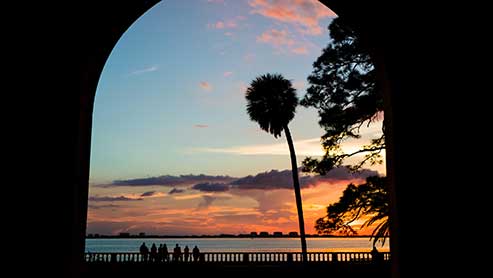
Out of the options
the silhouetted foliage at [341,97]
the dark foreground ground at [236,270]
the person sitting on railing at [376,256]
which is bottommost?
the dark foreground ground at [236,270]

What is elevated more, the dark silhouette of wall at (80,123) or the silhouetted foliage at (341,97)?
the silhouetted foliage at (341,97)

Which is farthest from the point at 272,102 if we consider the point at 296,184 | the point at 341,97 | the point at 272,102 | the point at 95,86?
the point at 95,86

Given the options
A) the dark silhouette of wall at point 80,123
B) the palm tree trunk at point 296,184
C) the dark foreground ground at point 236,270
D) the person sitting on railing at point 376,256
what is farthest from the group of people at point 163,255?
the dark silhouette of wall at point 80,123

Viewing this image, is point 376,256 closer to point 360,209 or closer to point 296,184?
point 360,209

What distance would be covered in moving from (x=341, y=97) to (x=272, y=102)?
8.11m

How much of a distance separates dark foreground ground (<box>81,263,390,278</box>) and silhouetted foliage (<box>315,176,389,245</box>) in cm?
178

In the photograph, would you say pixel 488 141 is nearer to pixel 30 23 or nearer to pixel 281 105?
pixel 30 23

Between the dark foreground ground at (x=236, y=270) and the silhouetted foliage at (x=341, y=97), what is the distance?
3.09m

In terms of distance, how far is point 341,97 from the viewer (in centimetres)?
1393

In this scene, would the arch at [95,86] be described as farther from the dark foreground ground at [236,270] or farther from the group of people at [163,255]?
the group of people at [163,255]

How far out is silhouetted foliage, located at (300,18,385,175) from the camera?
528 inches

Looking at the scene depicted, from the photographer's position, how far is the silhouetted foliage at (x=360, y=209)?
1316 cm

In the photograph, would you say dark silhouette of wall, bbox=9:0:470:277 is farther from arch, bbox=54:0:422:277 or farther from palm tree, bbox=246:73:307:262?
palm tree, bbox=246:73:307:262

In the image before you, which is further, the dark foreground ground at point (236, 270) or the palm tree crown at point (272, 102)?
the palm tree crown at point (272, 102)
